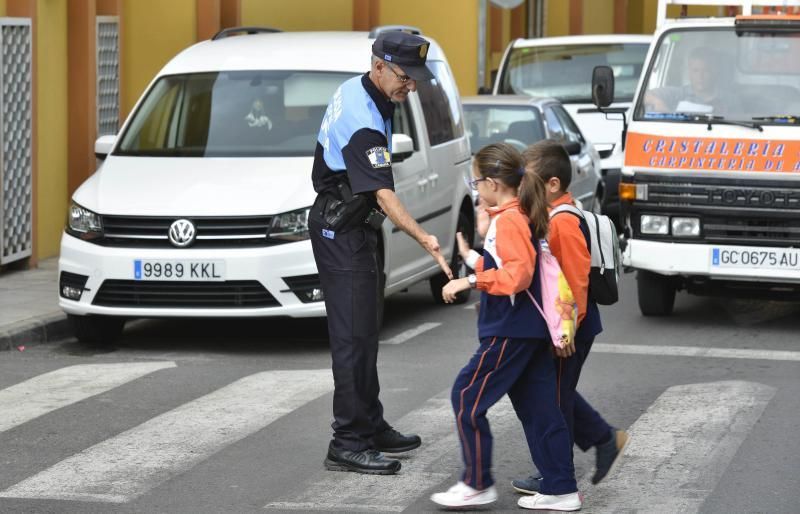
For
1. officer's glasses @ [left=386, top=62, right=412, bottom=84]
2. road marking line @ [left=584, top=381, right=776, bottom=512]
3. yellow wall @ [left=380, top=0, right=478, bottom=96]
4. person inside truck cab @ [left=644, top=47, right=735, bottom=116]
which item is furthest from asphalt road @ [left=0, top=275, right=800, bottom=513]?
yellow wall @ [left=380, top=0, right=478, bottom=96]

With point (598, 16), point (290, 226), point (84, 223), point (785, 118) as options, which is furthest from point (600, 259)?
point (598, 16)

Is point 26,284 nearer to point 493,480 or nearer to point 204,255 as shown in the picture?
point 204,255

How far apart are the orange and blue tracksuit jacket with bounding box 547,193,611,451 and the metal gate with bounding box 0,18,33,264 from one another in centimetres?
786

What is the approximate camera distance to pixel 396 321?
11734 millimetres

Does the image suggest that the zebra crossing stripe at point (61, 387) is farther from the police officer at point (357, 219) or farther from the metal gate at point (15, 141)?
the metal gate at point (15, 141)

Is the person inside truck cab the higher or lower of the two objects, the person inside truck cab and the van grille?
the higher

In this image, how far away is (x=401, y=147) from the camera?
10.4 metres

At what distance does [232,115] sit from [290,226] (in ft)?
4.95

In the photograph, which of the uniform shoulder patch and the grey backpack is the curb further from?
the grey backpack

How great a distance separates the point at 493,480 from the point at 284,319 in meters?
5.47

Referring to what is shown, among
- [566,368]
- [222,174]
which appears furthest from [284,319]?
[566,368]

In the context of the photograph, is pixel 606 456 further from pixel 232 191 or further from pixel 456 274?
pixel 456 274

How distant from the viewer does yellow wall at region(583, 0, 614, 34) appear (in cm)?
3375

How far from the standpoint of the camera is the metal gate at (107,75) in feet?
52.4
